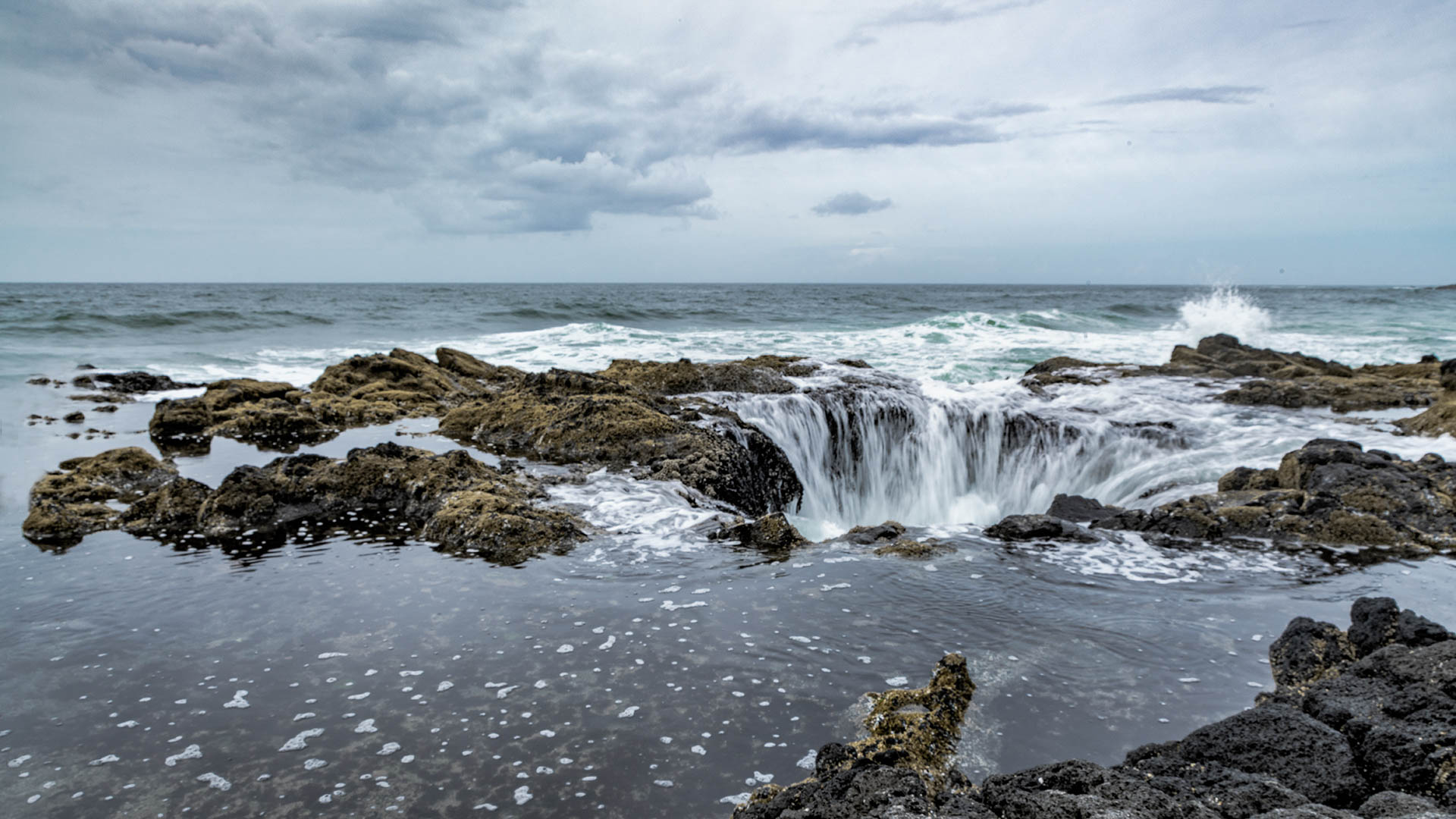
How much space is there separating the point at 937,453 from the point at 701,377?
3746 millimetres

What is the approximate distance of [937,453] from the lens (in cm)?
1081

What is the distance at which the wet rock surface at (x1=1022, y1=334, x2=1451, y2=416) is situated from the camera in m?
12.4

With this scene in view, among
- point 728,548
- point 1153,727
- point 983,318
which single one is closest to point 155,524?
point 728,548

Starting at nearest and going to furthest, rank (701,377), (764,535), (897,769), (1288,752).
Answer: (897,769) → (1288,752) → (764,535) → (701,377)

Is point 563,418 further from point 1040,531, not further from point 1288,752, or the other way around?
point 1288,752

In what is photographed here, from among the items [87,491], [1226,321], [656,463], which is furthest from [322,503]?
[1226,321]

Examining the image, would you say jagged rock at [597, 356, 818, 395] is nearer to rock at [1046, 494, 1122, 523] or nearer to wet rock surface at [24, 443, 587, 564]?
wet rock surface at [24, 443, 587, 564]

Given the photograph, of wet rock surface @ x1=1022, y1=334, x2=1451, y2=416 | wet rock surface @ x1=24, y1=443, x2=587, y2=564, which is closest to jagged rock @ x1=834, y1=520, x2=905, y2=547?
wet rock surface @ x1=24, y1=443, x2=587, y2=564

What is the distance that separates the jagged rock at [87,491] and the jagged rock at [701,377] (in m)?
5.99

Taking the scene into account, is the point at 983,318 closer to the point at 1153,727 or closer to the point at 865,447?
the point at 865,447

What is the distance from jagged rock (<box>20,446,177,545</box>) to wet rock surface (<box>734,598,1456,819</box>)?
686 centimetres

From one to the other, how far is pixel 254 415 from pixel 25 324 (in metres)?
26.7

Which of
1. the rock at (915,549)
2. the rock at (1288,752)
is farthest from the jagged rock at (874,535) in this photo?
the rock at (1288,752)

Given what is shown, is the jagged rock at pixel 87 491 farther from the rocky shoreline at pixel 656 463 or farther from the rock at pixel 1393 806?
the rock at pixel 1393 806
